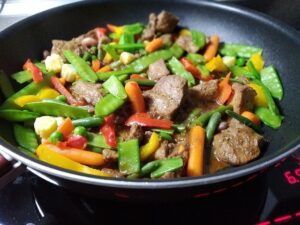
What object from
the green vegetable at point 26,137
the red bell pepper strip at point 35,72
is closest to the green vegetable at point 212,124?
the green vegetable at point 26,137

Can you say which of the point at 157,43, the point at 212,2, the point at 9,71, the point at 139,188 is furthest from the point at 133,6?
the point at 139,188

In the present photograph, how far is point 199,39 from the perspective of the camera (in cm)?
205

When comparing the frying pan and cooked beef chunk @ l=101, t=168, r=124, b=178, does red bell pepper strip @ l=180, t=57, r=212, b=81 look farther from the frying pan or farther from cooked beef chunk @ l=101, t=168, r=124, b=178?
cooked beef chunk @ l=101, t=168, r=124, b=178

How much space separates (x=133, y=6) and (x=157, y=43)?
29 centimetres

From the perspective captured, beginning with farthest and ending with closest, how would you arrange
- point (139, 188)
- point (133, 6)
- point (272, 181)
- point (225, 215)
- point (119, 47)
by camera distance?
point (133, 6), point (119, 47), point (272, 181), point (225, 215), point (139, 188)

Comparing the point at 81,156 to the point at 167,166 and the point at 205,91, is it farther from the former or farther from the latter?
the point at 205,91

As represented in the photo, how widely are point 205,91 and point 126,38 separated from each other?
0.56 m

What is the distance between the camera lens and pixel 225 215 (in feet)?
4.46

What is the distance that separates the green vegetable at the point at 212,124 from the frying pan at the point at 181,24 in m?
0.22

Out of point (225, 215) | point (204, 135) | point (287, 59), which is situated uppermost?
point (287, 59)

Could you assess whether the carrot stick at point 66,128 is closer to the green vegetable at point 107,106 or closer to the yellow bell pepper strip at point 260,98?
the green vegetable at point 107,106

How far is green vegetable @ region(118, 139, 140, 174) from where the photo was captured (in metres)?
1.36

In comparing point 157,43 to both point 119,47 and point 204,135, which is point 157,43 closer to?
point 119,47

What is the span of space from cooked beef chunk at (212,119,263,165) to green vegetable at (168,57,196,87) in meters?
0.37
